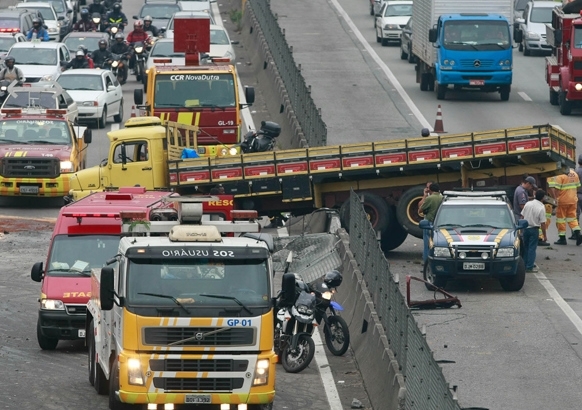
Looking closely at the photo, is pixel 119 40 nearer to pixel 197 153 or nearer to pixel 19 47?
pixel 19 47

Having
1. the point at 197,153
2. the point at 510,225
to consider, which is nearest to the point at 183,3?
the point at 197,153

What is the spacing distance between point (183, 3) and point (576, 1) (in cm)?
2014

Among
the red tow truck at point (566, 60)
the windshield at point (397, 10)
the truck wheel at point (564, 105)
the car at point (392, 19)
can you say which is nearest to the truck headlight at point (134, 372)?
the red tow truck at point (566, 60)

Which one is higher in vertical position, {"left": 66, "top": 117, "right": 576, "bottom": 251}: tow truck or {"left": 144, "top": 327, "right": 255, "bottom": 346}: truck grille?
A: {"left": 144, "top": 327, "right": 255, "bottom": 346}: truck grille

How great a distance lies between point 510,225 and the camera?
2555 centimetres

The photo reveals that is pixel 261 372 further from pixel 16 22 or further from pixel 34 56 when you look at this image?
pixel 16 22

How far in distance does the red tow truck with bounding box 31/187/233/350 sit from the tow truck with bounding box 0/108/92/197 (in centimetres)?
1084

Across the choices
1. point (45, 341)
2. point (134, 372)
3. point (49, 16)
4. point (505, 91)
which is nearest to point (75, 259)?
point (45, 341)

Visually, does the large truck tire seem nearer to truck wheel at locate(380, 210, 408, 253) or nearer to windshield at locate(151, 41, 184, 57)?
truck wheel at locate(380, 210, 408, 253)

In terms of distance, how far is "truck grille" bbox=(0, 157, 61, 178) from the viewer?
105 ft

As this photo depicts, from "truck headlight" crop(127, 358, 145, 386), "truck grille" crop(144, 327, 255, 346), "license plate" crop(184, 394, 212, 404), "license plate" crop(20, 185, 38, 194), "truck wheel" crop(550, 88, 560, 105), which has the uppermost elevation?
"truck grille" crop(144, 327, 255, 346)

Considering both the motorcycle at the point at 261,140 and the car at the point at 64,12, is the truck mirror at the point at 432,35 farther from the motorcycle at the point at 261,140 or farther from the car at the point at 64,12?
the car at the point at 64,12

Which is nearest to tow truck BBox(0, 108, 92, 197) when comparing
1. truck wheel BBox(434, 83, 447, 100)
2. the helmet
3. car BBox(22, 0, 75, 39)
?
the helmet

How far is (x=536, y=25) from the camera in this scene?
5262 centimetres
